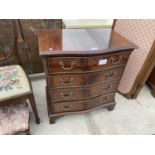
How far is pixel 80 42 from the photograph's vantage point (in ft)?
3.60

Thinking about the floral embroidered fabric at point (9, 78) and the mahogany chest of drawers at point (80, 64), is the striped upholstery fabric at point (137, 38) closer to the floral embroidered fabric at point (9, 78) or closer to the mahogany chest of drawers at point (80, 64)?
the mahogany chest of drawers at point (80, 64)

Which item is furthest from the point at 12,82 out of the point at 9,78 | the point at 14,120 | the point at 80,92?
the point at 80,92

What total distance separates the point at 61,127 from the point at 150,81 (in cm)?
141

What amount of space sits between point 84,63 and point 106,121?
2.87ft

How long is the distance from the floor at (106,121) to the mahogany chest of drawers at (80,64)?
17cm

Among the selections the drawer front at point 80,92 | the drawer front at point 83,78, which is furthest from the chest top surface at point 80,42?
the drawer front at point 80,92

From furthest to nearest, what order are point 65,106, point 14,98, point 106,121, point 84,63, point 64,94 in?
point 106,121, point 65,106, point 64,94, point 14,98, point 84,63

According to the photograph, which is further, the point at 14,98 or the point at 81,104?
the point at 81,104

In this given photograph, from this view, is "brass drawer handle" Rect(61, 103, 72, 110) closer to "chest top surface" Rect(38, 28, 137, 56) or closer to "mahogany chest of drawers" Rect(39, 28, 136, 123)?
"mahogany chest of drawers" Rect(39, 28, 136, 123)

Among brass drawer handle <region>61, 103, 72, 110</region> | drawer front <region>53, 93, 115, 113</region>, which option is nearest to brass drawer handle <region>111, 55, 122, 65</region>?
drawer front <region>53, 93, 115, 113</region>

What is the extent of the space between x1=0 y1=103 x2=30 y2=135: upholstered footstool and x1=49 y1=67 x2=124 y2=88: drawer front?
43cm

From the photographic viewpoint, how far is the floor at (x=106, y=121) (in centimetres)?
149

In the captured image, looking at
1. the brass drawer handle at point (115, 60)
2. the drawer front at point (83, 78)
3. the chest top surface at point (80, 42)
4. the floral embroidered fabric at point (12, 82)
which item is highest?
the chest top surface at point (80, 42)

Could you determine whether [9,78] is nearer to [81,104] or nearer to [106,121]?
[81,104]
